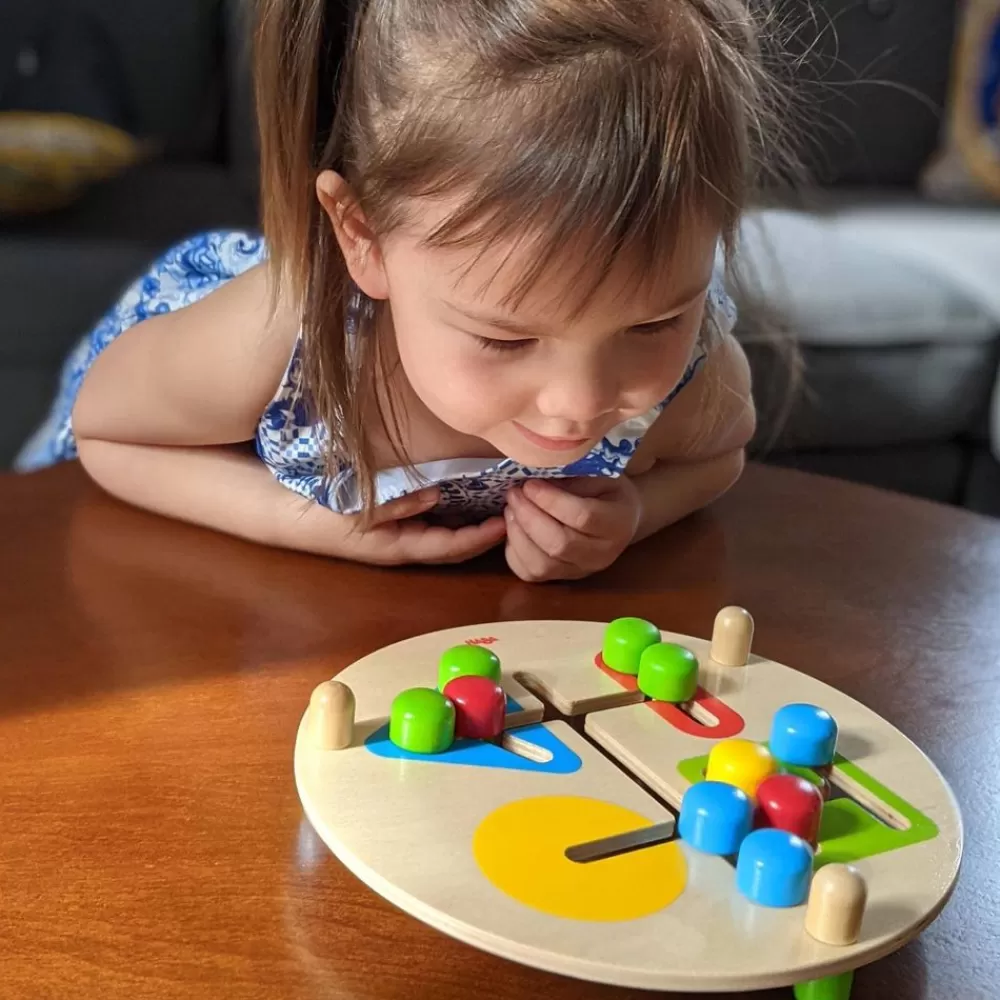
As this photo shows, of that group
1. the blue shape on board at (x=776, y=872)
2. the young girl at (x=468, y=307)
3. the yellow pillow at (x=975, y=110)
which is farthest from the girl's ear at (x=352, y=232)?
the yellow pillow at (x=975, y=110)

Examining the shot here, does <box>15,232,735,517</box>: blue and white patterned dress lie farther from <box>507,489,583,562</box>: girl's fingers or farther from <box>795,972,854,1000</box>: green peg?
<box>795,972,854,1000</box>: green peg

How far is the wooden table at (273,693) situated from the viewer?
17.0 inches

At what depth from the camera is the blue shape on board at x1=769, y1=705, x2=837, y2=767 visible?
0.52m

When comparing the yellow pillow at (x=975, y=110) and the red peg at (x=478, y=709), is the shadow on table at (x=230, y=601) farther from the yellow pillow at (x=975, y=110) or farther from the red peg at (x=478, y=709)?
the yellow pillow at (x=975, y=110)

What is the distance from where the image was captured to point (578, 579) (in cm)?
77

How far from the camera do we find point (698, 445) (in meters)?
0.88

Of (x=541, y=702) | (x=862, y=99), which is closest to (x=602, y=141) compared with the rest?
(x=541, y=702)

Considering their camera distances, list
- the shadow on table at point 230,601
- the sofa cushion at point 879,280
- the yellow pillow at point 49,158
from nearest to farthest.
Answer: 1. the shadow on table at point 230,601
2. the yellow pillow at point 49,158
3. the sofa cushion at point 879,280

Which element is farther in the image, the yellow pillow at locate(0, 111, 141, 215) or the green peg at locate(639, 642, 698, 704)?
the yellow pillow at locate(0, 111, 141, 215)

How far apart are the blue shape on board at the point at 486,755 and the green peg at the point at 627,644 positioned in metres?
0.08

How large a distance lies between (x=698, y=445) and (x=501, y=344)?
1.05 feet

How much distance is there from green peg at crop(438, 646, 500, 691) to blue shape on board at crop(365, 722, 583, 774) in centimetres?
4

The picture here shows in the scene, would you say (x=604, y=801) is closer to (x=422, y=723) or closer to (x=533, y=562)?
(x=422, y=723)

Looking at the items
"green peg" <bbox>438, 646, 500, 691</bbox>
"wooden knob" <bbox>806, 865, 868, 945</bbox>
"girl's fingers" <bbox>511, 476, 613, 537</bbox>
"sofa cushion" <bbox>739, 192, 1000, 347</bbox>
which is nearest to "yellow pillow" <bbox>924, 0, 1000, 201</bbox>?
"sofa cushion" <bbox>739, 192, 1000, 347</bbox>
